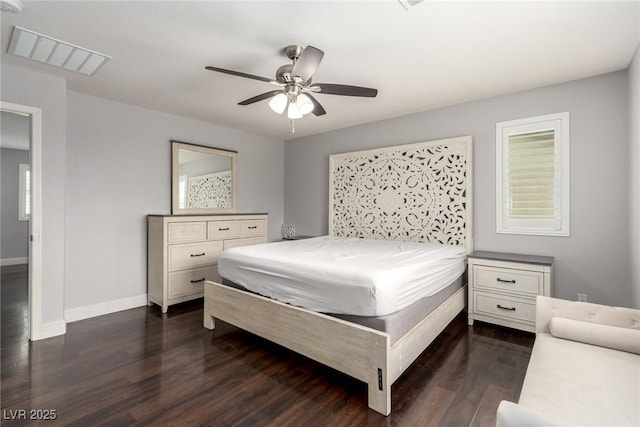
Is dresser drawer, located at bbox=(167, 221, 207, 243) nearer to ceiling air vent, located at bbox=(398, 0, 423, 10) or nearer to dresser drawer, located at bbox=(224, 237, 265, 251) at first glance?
dresser drawer, located at bbox=(224, 237, 265, 251)

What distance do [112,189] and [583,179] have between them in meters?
4.89

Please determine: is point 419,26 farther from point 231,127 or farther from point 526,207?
point 231,127

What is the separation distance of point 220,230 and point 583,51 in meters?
4.00

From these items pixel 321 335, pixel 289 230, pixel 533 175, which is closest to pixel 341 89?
pixel 321 335

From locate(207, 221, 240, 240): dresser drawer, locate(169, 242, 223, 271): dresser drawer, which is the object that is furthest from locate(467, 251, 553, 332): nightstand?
locate(169, 242, 223, 271): dresser drawer

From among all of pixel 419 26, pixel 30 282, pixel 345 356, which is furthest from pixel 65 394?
pixel 419 26

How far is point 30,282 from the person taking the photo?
2680 mm

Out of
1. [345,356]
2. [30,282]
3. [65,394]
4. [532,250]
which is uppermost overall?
[532,250]

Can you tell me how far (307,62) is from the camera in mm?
1920

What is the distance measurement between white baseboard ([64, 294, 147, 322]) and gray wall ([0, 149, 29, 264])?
4315mm

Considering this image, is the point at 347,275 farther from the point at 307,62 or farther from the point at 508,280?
the point at 508,280

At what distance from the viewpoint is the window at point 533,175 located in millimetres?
2898

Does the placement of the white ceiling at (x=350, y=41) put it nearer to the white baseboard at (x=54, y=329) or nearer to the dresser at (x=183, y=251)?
the dresser at (x=183, y=251)

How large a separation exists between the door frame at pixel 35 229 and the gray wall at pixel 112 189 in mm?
442
